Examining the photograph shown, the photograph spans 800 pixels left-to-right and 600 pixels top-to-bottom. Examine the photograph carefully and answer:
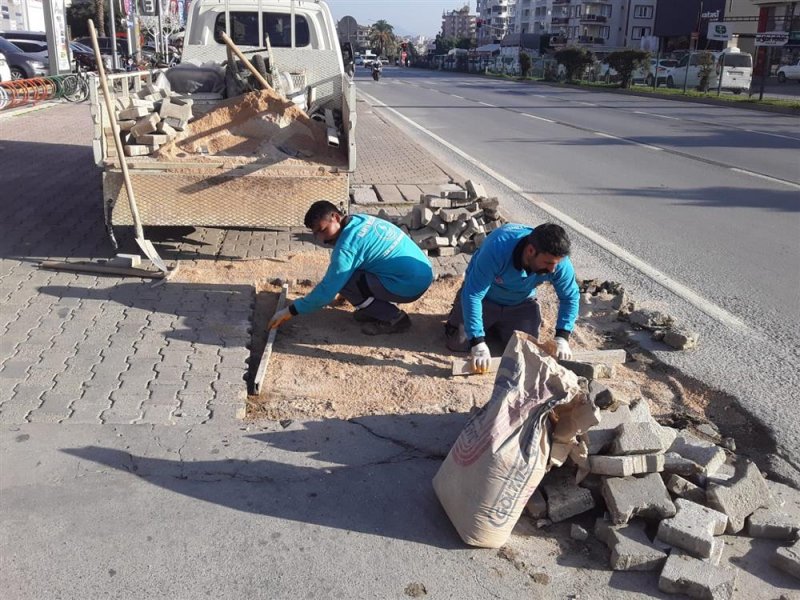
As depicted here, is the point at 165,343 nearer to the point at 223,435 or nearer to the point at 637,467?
the point at 223,435

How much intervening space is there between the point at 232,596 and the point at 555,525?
4.42 ft

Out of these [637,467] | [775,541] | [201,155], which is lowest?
[775,541]

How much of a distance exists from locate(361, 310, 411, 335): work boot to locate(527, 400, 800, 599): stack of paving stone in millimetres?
2144

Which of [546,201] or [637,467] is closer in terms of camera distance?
[637,467]

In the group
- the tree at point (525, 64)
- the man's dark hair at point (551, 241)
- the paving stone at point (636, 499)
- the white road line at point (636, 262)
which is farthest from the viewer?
the tree at point (525, 64)

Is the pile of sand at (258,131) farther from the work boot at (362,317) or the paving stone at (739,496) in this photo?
the paving stone at (739,496)

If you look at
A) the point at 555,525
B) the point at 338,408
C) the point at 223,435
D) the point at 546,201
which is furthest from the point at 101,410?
the point at 546,201

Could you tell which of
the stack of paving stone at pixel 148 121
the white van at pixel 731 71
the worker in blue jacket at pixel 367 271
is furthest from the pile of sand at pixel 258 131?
the white van at pixel 731 71

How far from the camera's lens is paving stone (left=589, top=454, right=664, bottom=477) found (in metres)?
3.23

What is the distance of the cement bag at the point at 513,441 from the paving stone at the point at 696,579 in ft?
1.91

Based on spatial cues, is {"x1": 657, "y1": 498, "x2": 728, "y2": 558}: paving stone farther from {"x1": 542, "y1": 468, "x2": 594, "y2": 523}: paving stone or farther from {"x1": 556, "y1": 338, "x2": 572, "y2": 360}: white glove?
{"x1": 556, "y1": 338, "x2": 572, "y2": 360}: white glove

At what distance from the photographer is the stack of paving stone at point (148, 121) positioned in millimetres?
6617

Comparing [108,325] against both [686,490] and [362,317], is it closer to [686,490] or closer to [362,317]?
[362,317]

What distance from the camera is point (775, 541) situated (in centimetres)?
322
